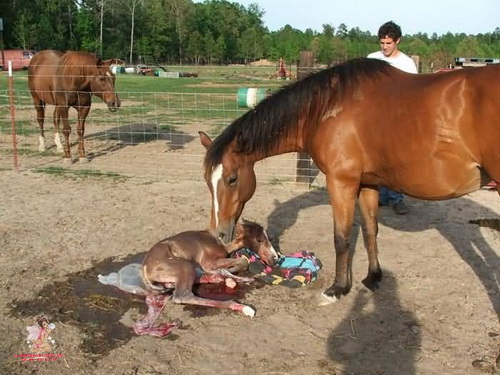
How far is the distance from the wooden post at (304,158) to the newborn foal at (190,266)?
299cm

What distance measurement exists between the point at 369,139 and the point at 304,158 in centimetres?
386

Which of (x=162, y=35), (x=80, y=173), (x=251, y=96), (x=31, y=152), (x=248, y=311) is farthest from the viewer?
(x=162, y=35)

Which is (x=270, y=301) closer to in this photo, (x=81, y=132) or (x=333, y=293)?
(x=333, y=293)

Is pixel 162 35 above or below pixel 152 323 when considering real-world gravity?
above

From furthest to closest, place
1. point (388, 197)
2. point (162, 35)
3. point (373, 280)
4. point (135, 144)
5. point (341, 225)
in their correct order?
point (162, 35) < point (135, 144) < point (388, 197) < point (373, 280) < point (341, 225)

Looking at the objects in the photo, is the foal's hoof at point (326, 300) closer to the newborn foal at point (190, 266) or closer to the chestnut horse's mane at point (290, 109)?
the newborn foal at point (190, 266)

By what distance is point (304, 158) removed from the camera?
743cm

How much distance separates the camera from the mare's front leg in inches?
148

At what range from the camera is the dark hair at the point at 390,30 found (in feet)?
17.9

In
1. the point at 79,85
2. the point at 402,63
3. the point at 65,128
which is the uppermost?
the point at 402,63

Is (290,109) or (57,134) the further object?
(57,134)

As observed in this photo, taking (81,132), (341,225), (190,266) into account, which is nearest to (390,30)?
(341,225)

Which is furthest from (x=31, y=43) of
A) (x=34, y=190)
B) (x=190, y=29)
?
(x=34, y=190)

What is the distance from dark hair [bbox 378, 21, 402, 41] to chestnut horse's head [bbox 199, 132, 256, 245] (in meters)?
2.53
